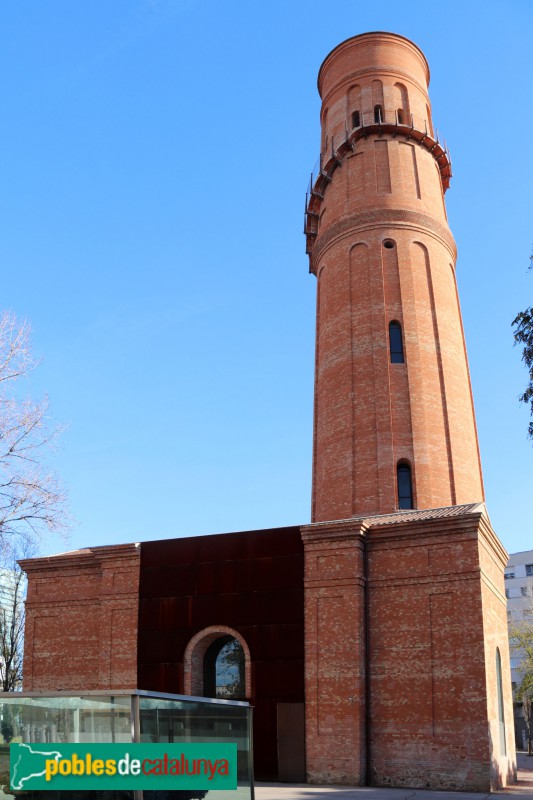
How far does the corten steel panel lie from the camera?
2002cm

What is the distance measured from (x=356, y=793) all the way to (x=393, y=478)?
9.76 m

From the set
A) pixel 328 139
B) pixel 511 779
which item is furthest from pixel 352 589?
pixel 328 139

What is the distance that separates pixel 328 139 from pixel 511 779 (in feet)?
74.9

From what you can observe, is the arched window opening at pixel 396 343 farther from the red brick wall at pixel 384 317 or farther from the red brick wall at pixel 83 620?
the red brick wall at pixel 83 620

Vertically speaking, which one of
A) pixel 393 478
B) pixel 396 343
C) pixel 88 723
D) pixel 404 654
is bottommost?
pixel 88 723

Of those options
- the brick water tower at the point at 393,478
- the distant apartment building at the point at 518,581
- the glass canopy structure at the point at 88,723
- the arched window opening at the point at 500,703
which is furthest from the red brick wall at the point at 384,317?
the distant apartment building at the point at 518,581

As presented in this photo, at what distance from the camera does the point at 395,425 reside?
2522 centimetres

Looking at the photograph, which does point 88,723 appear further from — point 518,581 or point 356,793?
point 518,581

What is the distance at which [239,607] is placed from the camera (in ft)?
69.3

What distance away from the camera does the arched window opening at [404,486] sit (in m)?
24.3

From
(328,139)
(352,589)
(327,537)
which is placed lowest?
(352,589)

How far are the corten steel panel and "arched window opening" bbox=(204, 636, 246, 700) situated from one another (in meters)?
0.77

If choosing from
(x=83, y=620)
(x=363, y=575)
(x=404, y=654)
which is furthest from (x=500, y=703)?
(x=83, y=620)

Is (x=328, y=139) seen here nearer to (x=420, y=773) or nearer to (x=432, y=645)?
(x=432, y=645)
